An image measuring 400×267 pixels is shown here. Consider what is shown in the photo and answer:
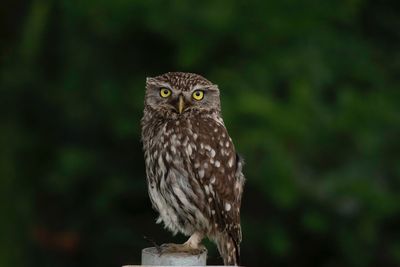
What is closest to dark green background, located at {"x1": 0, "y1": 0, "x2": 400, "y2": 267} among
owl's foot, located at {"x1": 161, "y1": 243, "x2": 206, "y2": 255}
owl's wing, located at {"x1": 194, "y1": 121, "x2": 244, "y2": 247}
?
owl's wing, located at {"x1": 194, "y1": 121, "x2": 244, "y2": 247}

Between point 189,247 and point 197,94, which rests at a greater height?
point 197,94

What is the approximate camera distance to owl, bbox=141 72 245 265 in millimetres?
4895

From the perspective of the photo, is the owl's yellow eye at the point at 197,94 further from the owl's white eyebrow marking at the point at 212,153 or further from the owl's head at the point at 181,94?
the owl's white eyebrow marking at the point at 212,153

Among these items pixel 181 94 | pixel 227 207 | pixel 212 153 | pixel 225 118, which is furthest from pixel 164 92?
pixel 225 118

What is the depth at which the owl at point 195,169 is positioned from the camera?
4.89 meters

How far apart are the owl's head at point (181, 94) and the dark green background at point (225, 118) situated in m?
3.72

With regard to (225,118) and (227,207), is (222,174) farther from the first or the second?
(225,118)

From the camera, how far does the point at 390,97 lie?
31.0 ft

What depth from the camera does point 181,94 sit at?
4.92 meters

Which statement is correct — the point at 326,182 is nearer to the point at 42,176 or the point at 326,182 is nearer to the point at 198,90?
the point at 42,176

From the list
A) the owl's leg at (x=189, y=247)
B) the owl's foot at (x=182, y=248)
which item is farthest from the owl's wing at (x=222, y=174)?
the owl's foot at (x=182, y=248)

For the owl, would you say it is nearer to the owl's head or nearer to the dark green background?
the owl's head

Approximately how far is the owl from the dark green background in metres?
3.78

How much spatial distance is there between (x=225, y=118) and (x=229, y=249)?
413cm
